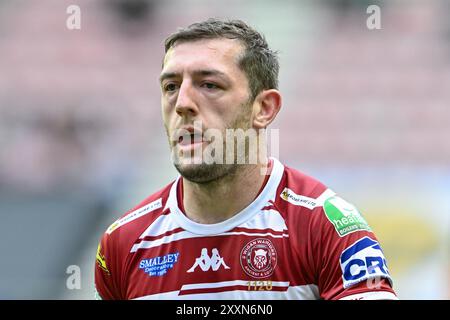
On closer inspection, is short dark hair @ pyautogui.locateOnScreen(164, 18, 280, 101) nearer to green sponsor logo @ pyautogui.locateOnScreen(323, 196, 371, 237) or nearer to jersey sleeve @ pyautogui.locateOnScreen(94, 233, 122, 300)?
green sponsor logo @ pyautogui.locateOnScreen(323, 196, 371, 237)

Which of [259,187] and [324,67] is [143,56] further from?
[259,187]

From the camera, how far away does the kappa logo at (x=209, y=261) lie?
10.0 feet

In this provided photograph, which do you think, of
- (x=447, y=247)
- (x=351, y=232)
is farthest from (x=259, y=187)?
(x=447, y=247)

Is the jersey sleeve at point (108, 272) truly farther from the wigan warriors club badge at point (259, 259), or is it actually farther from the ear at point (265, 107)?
the ear at point (265, 107)

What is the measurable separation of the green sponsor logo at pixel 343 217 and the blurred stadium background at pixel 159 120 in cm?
394

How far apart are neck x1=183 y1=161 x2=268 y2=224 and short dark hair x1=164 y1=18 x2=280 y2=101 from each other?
1.12ft

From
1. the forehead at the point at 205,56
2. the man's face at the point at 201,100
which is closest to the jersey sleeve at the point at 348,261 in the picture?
the man's face at the point at 201,100

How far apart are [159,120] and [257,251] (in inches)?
188

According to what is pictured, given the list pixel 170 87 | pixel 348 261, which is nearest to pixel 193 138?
pixel 170 87

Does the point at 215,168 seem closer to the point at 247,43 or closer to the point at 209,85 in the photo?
the point at 209,85

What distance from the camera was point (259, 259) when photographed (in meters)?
3.01

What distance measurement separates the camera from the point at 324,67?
7.94 meters
